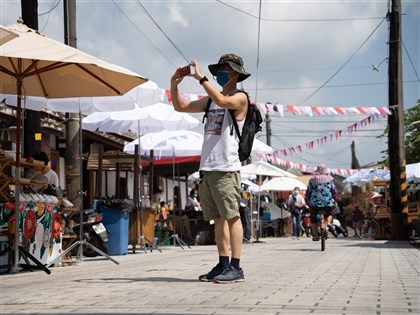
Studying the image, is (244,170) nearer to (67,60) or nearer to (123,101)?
(123,101)

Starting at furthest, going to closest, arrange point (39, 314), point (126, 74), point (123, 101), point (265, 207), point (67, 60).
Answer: point (265, 207), point (123, 101), point (126, 74), point (67, 60), point (39, 314)

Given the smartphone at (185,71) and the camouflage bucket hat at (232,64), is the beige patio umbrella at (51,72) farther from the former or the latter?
the camouflage bucket hat at (232,64)

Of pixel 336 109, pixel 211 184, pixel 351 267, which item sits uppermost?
pixel 336 109

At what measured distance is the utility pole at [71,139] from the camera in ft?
51.4

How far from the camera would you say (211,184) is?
7.87 metres

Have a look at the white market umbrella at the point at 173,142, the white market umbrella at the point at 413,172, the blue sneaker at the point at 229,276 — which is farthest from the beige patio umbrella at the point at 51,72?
the white market umbrella at the point at 413,172

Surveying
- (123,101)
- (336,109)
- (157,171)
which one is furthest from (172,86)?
(157,171)

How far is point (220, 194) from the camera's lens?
7785 millimetres

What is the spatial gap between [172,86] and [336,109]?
54.3ft

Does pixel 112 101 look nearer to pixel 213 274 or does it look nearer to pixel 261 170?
pixel 213 274

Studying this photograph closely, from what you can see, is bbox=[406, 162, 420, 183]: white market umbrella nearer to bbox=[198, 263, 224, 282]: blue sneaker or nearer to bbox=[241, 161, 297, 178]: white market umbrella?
bbox=[241, 161, 297, 178]: white market umbrella

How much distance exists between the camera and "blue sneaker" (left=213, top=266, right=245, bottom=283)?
297 inches

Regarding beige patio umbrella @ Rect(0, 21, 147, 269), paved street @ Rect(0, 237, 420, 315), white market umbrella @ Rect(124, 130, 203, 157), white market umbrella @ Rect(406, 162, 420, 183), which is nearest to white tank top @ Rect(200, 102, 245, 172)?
paved street @ Rect(0, 237, 420, 315)

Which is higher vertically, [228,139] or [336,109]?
[336,109]
